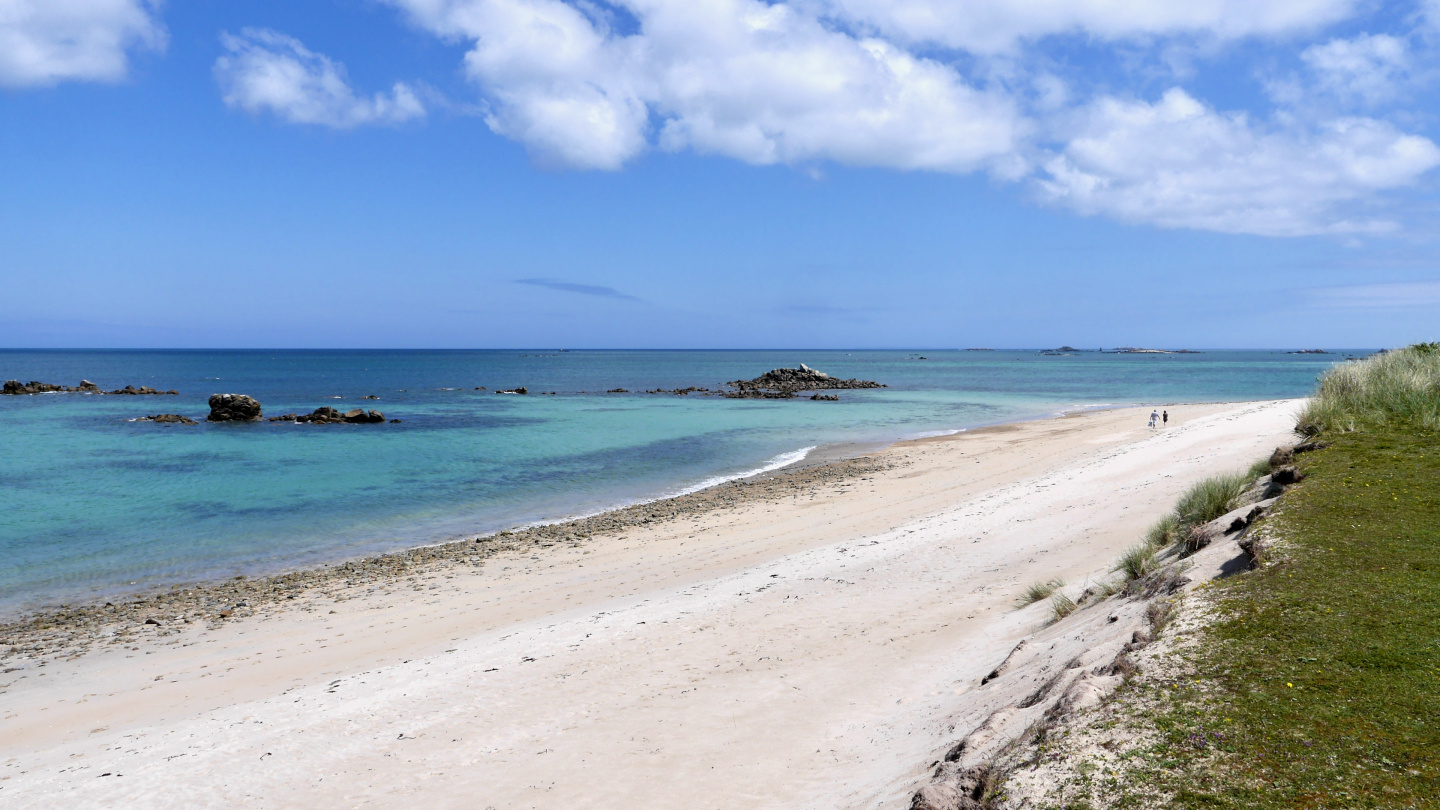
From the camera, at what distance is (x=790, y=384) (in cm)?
8169

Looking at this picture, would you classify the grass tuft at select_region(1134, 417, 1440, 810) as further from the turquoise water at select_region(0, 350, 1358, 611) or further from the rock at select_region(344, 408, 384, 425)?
the rock at select_region(344, 408, 384, 425)

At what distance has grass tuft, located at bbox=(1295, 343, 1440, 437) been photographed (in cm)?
1235

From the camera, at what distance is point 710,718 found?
7.08 meters

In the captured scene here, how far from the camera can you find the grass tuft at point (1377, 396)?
1235 cm

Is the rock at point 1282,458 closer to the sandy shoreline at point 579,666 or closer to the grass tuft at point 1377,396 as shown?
the grass tuft at point 1377,396

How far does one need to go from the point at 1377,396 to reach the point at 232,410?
55.5 meters

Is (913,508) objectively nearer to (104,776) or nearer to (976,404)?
(104,776)

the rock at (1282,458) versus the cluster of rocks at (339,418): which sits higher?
the rock at (1282,458)

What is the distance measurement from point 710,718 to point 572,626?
4.01m

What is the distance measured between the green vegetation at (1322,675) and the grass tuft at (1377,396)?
5449 millimetres

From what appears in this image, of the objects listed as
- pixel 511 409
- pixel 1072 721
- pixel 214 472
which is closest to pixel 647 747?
pixel 1072 721

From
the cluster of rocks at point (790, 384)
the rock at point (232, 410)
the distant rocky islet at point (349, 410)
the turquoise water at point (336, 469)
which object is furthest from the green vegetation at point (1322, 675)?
the cluster of rocks at point (790, 384)

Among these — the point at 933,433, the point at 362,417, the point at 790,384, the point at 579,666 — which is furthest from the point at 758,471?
the point at 790,384

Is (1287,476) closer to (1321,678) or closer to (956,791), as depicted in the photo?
(1321,678)
